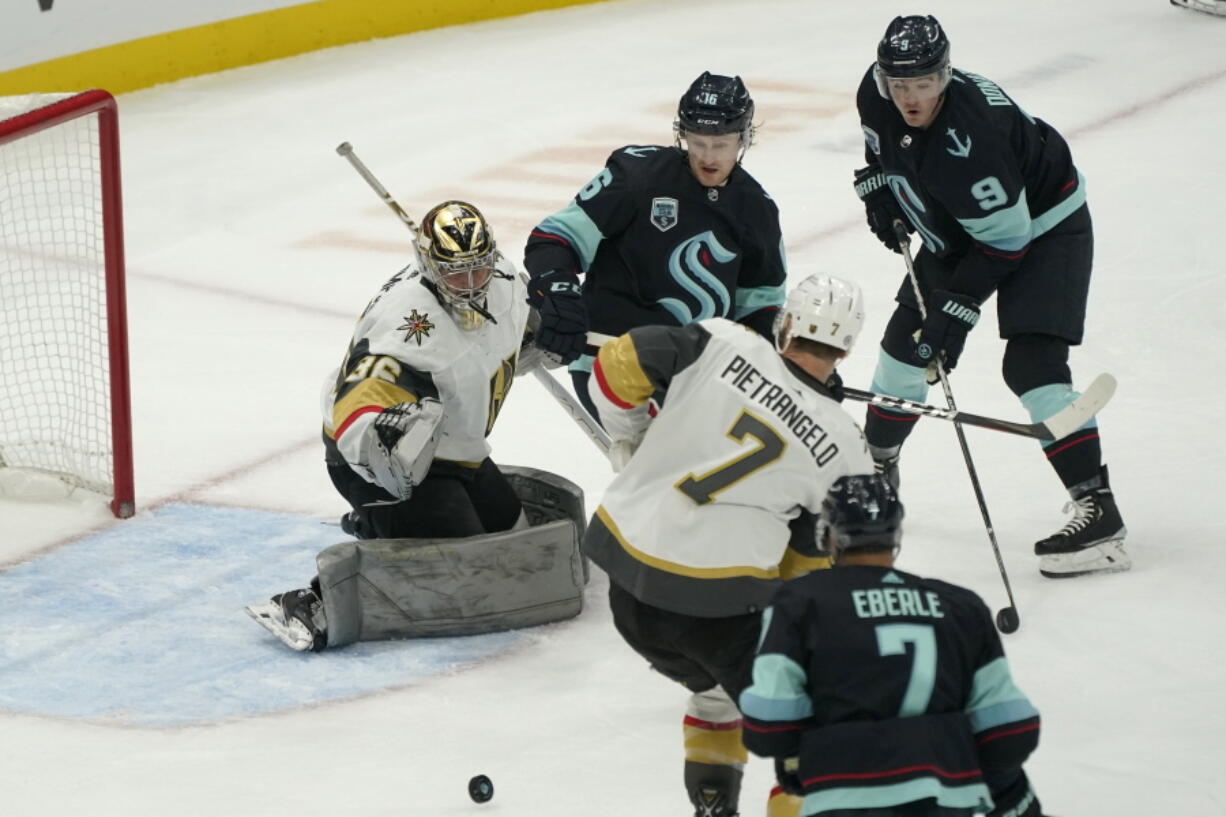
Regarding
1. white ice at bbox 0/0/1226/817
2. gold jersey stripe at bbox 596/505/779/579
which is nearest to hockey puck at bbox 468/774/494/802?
white ice at bbox 0/0/1226/817

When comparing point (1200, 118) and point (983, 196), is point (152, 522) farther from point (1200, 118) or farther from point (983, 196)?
point (1200, 118)

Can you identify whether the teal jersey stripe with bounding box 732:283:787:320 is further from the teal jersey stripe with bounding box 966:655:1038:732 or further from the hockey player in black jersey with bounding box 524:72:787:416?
the teal jersey stripe with bounding box 966:655:1038:732

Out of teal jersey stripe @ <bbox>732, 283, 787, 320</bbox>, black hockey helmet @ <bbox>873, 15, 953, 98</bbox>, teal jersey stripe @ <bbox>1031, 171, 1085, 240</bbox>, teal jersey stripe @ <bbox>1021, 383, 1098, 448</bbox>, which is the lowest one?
teal jersey stripe @ <bbox>1021, 383, 1098, 448</bbox>

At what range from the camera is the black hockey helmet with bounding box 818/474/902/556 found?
2508mm

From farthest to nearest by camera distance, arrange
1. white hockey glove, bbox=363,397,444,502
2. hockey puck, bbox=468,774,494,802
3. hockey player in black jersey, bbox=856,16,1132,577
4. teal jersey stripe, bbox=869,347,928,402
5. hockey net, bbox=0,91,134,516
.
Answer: hockey net, bbox=0,91,134,516, teal jersey stripe, bbox=869,347,928,402, hockey player in black jersey, bbox=856,16,1132,577, white hockey glove, bbox=363,397,444,502, hockey puck, bbox=468,774,494,802

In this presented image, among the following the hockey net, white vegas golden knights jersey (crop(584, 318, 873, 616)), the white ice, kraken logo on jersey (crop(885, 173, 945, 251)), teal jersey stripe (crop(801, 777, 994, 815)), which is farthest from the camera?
the hockey net

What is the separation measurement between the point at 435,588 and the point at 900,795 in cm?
174

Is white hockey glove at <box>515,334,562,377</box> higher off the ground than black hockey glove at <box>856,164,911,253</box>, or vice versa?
black hockey glove at <box>856,164,911,253</box>

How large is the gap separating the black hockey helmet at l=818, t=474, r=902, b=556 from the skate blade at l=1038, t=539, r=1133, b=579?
73.6 inches

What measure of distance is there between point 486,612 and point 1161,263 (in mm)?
3369

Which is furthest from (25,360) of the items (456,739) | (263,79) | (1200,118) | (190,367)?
(1200,118)

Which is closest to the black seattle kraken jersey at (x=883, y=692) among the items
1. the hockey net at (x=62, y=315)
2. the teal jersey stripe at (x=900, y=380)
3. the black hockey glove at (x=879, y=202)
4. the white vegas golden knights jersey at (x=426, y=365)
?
the white vegas golden knights jersey at (x=426, y=365)

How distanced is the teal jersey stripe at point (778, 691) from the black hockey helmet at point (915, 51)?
1952 mm

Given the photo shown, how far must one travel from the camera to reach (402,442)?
3.78m
